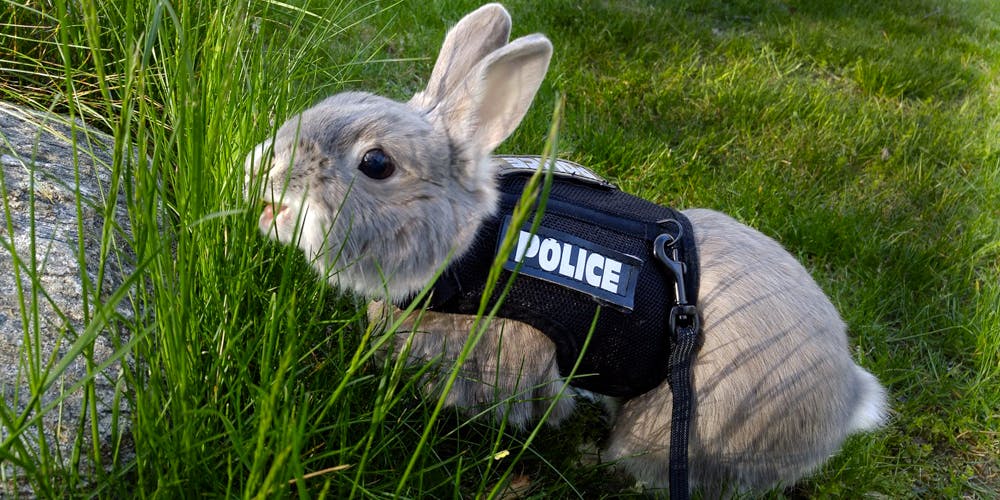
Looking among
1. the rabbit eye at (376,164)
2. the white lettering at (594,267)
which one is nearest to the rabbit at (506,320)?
the rabbit eye at (376,164)

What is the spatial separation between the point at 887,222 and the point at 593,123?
156cm

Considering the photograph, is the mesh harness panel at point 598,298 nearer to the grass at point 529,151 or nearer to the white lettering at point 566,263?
the white lettering at point 566,263

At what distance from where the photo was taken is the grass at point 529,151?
139 centimetres

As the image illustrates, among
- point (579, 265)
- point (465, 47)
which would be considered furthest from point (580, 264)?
point (465, 47)

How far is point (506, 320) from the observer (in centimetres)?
208

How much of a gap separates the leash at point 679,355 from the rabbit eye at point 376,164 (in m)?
0.79

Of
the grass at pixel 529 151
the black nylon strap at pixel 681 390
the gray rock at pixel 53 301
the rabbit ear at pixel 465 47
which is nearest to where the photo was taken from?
the gray rock at pixel 53 301

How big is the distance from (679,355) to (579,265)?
0.37 meters

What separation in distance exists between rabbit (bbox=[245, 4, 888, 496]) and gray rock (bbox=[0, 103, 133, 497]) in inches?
19.0

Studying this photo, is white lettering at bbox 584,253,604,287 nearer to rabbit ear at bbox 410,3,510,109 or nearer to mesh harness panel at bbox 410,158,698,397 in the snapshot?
mesh harness panel at bbox 410,158,698,397

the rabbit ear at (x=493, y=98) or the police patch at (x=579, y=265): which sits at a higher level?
the rabbit ear at (x=493, y=98)

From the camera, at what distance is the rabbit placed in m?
1.89

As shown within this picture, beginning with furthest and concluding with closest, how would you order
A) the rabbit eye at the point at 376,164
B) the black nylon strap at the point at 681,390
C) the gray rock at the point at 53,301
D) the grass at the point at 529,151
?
the rabbit eye at the point at 376,164 → the black nylon strap at the point at 681,390 → the grass at the point at 529,151 → the gray rock at the point at 53,301

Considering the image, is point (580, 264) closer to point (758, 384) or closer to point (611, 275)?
point (611, 275)
